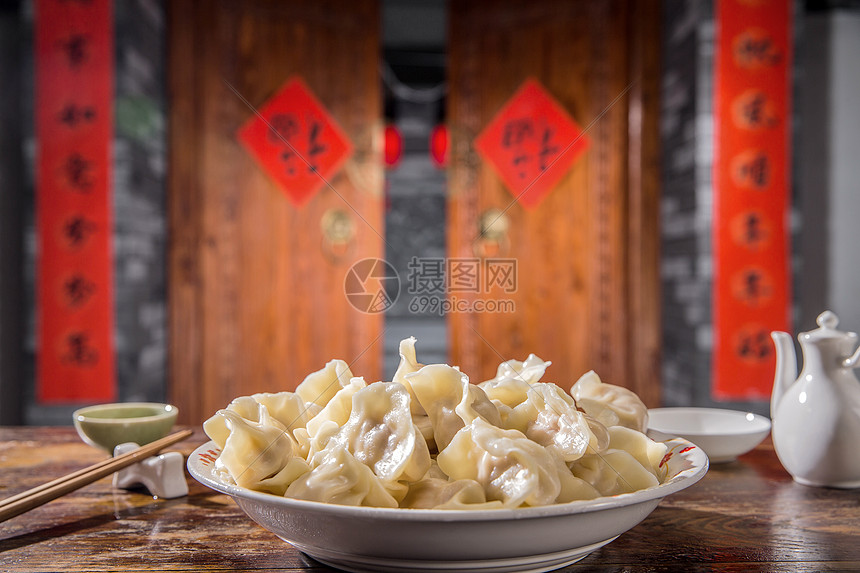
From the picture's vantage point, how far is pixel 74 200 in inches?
104

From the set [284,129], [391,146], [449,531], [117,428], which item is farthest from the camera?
[391,146]

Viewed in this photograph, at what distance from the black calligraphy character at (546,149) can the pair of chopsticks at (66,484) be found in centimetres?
252

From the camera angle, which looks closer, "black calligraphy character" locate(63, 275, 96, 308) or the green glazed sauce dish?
the green glazed sauce dish

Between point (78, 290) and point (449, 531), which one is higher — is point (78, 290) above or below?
above

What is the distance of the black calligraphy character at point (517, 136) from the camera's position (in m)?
3.13

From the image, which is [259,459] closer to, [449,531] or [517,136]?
[449,531]

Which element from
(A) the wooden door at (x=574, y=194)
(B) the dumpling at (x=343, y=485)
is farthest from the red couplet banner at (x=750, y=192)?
(B) the dumpling at (x=343, y=485)

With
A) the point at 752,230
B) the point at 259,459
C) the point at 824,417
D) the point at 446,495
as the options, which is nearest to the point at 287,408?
the point at 259,459

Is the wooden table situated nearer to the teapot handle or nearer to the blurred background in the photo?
the teapot handle

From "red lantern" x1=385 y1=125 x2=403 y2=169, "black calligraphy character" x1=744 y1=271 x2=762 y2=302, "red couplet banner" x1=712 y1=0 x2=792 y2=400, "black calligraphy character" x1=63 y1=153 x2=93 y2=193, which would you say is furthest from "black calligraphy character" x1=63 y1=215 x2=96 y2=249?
"black calligraphy character" x1=744 y1=271 x2=762 y2=302

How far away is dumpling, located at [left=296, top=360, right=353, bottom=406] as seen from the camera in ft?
2.47

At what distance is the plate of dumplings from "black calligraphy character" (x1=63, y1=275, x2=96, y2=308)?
225cm

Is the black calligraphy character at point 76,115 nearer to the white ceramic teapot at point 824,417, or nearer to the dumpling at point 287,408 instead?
the dumpling at point 287,408

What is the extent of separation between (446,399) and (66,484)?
0.45 m
